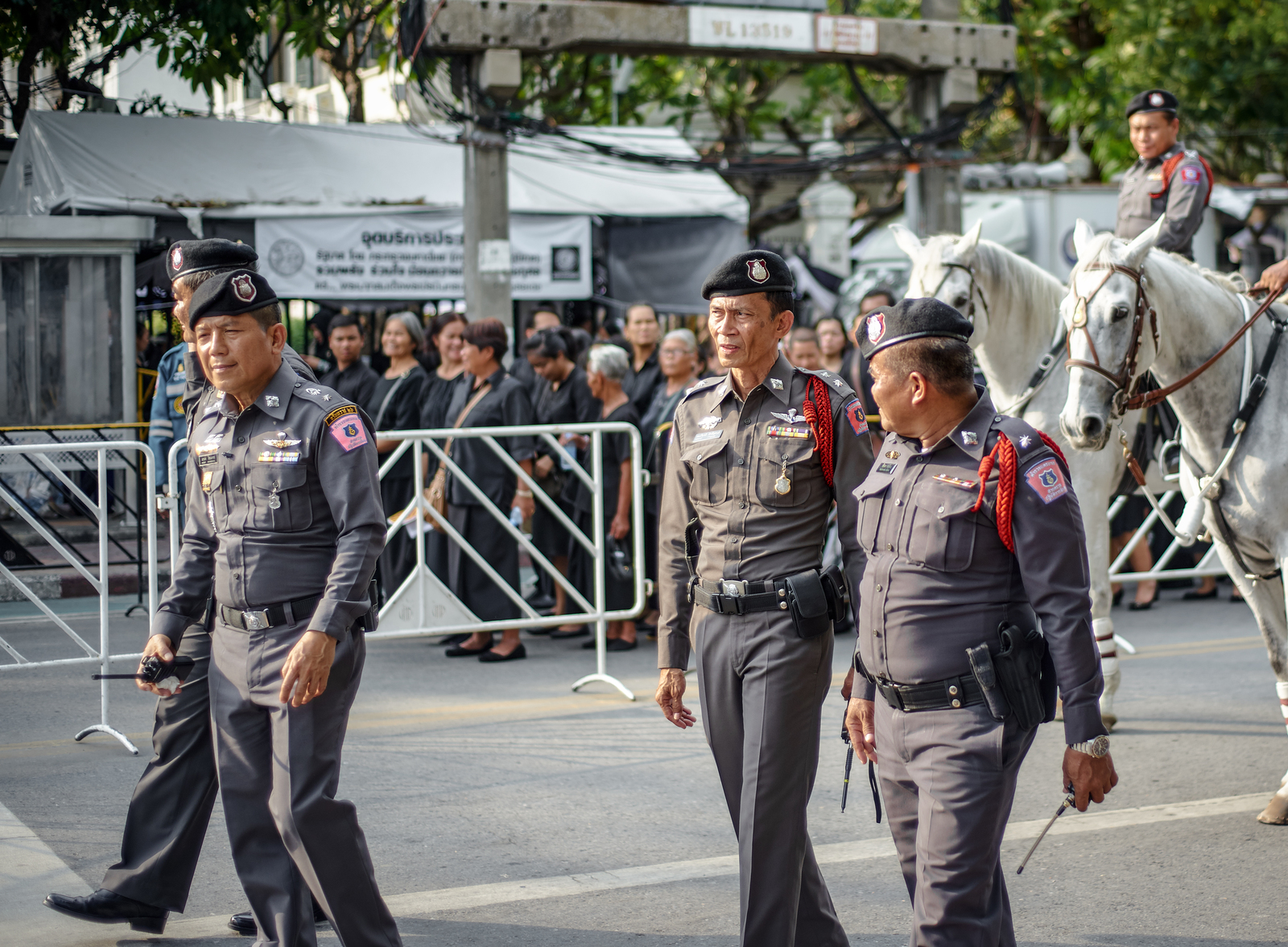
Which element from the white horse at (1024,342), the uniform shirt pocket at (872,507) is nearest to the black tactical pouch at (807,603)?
the uniform shirt pocket at (872,507)

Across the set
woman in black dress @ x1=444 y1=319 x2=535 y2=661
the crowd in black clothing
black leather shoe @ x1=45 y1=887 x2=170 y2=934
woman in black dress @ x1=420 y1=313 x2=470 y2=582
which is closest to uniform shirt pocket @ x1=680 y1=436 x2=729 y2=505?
black leather shoe @ x1=45 y1=887 x2=170 y2=934

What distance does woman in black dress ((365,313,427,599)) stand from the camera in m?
8.95

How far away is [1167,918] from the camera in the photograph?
171 inches

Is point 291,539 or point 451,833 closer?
point 291,539

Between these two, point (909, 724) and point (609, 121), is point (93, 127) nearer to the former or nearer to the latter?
point (609, 121)

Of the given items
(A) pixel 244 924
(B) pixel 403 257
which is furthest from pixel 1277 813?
(B) pixel 403 257

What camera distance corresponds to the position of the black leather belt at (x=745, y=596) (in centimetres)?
372

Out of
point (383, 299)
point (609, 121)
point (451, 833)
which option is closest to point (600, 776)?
point (451, 833)

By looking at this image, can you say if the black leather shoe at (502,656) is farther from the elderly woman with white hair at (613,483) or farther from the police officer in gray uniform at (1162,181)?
the police officer in gray uniform at (1162,181)

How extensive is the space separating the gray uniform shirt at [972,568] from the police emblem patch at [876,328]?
27 centimetres

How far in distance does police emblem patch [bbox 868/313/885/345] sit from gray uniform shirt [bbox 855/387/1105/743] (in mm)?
266

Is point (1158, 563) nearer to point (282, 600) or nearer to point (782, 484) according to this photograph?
point (782, 484)

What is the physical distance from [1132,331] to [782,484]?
8.55ft

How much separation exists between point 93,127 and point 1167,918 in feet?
41.9
